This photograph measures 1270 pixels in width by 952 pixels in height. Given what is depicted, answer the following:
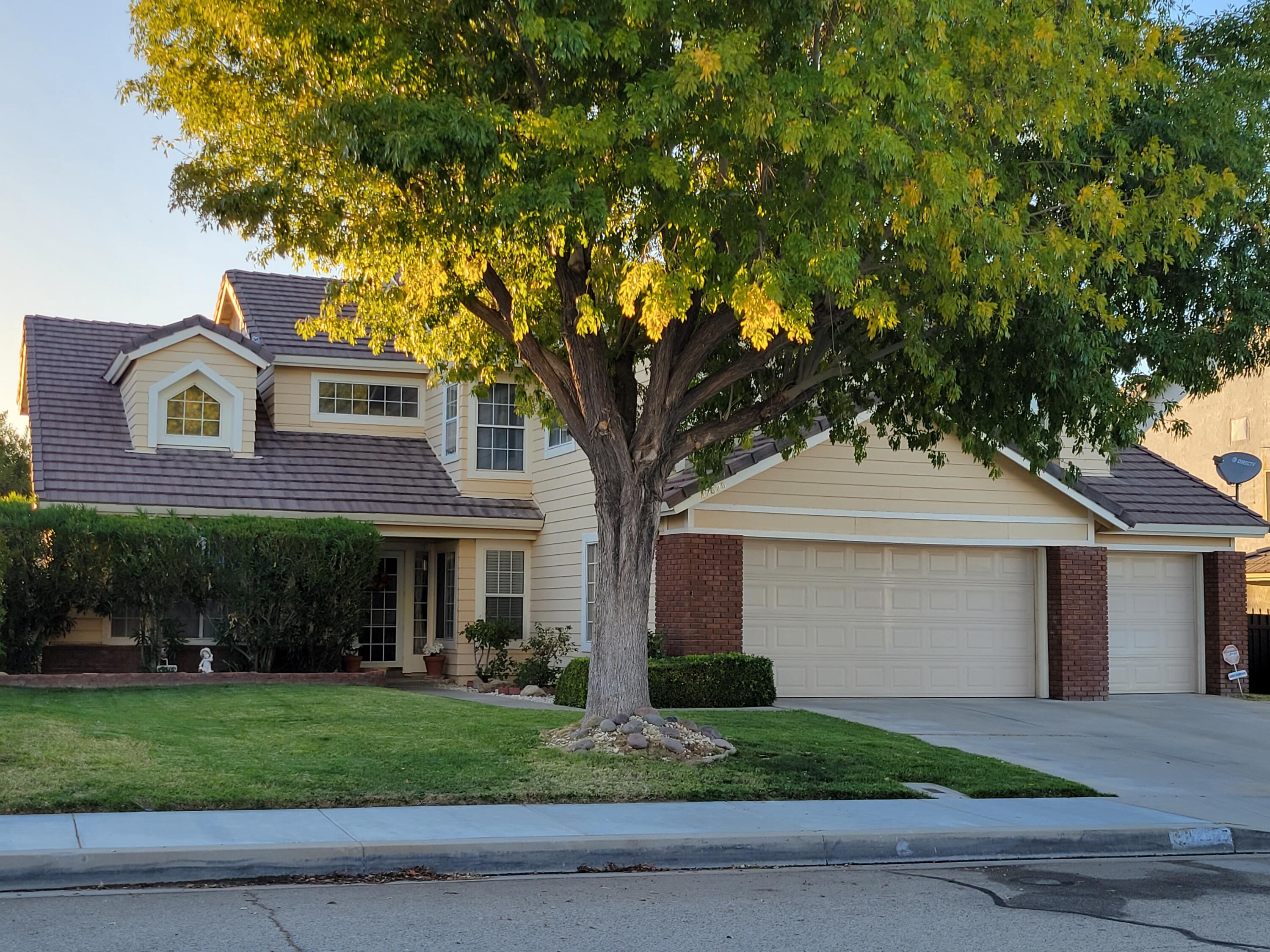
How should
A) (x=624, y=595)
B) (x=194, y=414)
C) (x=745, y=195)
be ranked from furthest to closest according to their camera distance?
(x=194, y=414) < (x=624, y=595) < (x=745, y=195)

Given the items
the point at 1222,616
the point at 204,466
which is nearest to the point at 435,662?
the point at 204,466

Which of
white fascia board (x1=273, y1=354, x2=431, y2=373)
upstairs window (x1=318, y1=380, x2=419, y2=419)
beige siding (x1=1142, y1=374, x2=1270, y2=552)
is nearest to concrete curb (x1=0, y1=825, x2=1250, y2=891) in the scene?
white fascia board (x1=273, y1=354, x2=431, y2=373)

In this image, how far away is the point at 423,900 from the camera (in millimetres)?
7551

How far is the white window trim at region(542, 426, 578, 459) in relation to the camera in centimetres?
2181

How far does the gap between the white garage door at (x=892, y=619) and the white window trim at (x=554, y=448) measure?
12.8ft

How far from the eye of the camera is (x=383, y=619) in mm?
24203

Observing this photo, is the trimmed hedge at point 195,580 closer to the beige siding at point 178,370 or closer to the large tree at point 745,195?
the beige siding at point 178,370

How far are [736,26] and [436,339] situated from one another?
5188mm

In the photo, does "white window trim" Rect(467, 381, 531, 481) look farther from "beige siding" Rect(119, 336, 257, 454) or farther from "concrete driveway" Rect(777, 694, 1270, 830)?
"concrete driveway" Rect(777, 694, 1270, 830)

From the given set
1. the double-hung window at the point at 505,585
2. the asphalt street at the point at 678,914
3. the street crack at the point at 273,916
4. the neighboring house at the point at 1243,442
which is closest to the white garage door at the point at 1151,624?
the neighboring house at the point at 1243,442

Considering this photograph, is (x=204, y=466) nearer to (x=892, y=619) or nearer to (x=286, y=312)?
(x=286, y=312)

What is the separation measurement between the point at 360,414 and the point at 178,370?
335 centimetres

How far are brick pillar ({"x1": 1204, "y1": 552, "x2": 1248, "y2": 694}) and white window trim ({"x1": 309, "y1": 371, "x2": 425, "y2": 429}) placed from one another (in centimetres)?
1378

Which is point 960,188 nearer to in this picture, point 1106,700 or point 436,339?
→ point 436,339
